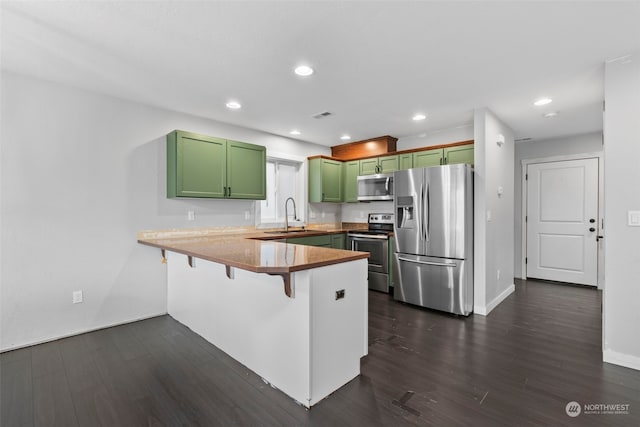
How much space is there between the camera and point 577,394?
203cm

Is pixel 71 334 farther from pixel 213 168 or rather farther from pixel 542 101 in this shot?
pixel 542 101

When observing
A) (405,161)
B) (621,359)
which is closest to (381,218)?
(405,161)

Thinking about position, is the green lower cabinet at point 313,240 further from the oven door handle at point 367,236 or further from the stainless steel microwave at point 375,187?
the stainless steel microwave at point 375,187

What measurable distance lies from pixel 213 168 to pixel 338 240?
2278 millimetres

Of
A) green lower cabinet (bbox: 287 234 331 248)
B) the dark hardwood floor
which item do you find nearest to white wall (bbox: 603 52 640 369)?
the dark hardwood floor

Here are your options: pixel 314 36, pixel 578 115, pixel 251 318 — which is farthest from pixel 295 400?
pixel 578 115

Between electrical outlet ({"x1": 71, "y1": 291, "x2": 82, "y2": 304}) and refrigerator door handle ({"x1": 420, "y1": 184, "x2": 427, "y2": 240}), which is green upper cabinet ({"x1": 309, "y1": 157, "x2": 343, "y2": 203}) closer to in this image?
refrigerator door handle ({"x1": 420, "y1": 184, "x2": 427, "y2": 240})

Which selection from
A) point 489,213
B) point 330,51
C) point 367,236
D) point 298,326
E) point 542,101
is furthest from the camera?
point 367,236

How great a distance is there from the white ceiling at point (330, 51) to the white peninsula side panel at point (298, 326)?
5.46 ft

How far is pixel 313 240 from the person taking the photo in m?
4.54

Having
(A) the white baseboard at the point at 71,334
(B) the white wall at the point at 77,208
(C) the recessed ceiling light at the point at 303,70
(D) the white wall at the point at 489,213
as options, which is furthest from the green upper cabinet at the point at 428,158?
(A) the white baseboard at the point at 71,334

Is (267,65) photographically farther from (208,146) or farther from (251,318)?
(251,318)

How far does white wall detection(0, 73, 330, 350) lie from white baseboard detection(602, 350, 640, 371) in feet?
14.5

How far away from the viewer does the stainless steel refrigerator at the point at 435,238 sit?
354cm
